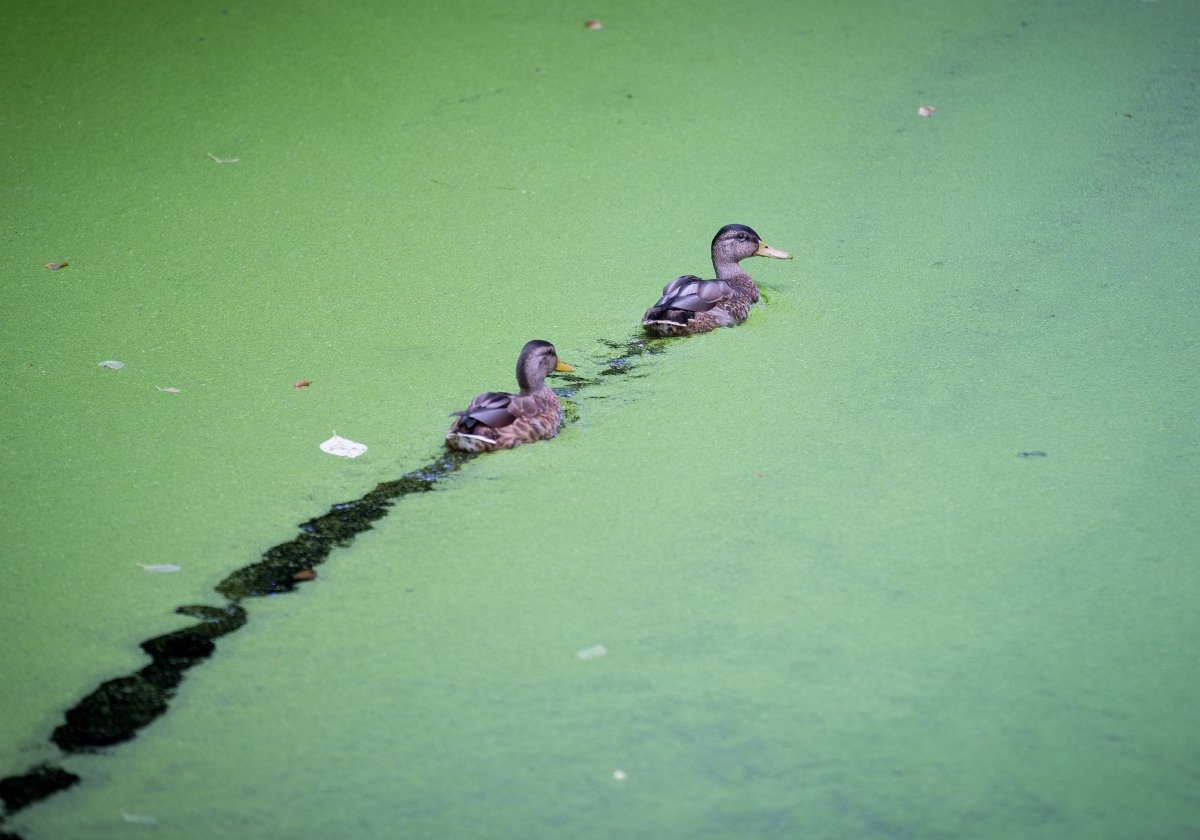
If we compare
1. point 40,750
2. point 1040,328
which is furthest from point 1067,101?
point 40,750

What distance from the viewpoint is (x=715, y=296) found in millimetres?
3367

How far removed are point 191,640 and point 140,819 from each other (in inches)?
17.2

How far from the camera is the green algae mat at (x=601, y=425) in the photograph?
1929 millimetres

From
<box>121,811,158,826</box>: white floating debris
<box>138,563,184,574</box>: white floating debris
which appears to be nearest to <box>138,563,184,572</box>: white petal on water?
<box>138,563,184,574</box>: white floating debris

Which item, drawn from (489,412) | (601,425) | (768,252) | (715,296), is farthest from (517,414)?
(768,252)

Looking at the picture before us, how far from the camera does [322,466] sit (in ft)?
9.02

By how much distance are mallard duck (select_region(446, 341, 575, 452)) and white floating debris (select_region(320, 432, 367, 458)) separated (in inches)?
7.9

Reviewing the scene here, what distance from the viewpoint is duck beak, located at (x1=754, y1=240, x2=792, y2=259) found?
3.62 m

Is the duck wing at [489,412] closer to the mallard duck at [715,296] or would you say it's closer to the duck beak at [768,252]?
the mallard duck at [715,296]

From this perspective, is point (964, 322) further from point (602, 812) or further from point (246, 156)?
point (246, 156)

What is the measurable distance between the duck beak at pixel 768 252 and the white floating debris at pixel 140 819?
2.35 metres

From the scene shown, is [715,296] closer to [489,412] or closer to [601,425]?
[601,425]

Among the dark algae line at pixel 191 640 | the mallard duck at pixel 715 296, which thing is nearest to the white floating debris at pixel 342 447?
the dark algae line at pixel 191 640

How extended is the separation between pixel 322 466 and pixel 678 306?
1069 millimetres
